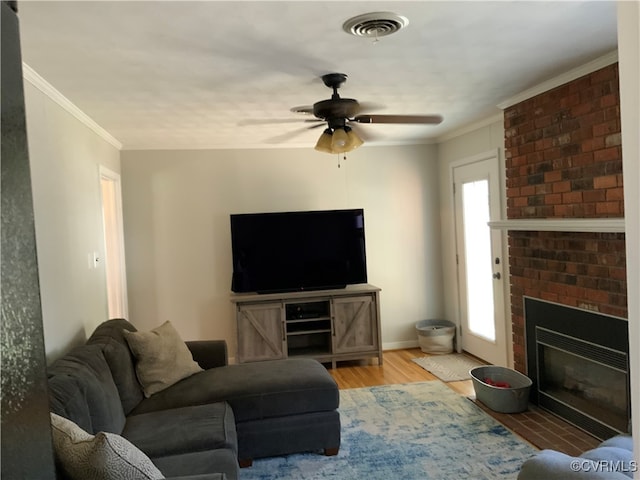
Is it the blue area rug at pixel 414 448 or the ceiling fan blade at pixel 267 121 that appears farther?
the ceiling fan blade at pixel 267 121

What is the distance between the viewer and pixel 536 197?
3.65m

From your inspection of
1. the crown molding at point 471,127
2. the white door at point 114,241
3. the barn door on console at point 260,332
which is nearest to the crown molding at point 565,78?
the crown molding at point 471,127

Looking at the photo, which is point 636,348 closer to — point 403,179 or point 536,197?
point 536,197

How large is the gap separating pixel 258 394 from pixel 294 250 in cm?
221

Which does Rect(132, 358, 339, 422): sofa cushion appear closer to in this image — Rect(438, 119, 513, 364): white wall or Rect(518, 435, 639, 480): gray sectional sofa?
Rect(518, 435, 639, 480): gray sectional sofa

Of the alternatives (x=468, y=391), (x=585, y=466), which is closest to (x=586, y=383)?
(x=468, y=391)

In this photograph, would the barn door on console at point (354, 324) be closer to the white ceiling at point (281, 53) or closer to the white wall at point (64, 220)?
the white ceiling at point (281, 53)

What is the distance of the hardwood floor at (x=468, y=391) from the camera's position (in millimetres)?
3105

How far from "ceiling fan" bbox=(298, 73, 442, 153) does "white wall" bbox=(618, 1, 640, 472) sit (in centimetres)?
218

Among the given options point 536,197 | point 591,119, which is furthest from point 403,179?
point 591,119

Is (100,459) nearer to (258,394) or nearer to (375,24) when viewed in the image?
(258,394)

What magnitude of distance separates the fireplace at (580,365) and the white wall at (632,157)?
8.41 feet

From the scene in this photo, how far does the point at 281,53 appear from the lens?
245 centimetres

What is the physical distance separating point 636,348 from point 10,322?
857 millimetres
